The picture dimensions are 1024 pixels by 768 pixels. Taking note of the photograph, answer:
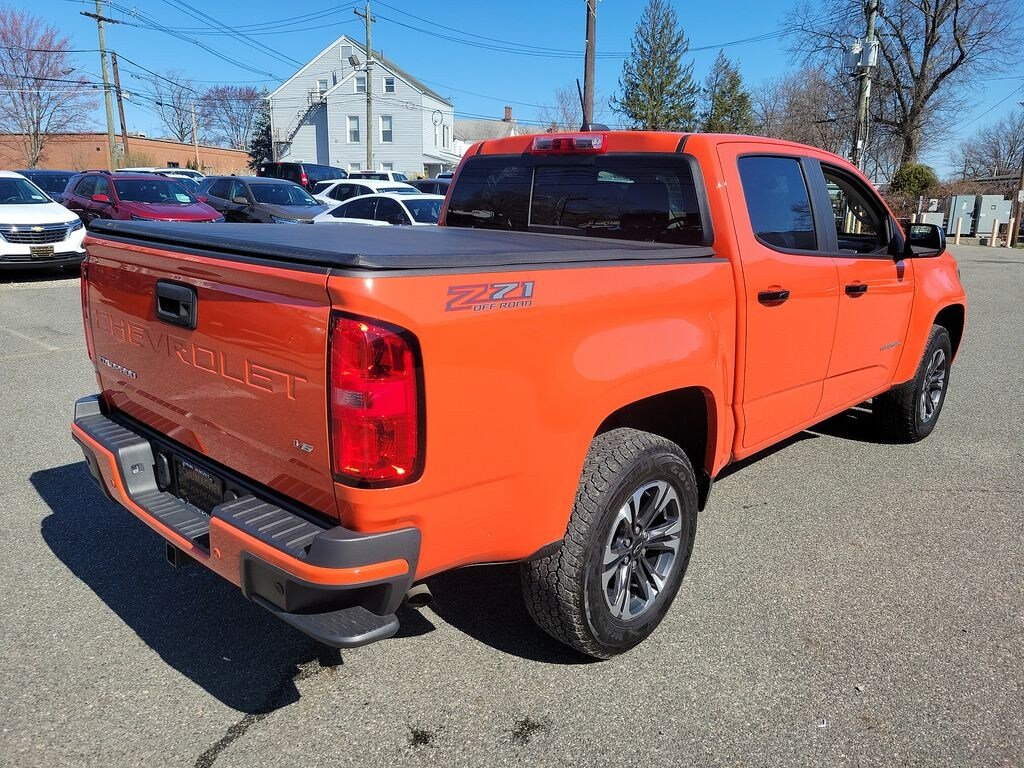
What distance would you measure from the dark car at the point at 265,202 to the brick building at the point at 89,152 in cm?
3193

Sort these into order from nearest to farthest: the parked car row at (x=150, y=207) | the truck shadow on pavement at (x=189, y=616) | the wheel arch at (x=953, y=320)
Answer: the truck shadow on pavement at (x=189, y=616), the wheel arch at (x=953, y=320), the parked car row at (x=150, y=207)

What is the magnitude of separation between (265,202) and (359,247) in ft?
48.3

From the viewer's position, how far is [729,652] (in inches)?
120

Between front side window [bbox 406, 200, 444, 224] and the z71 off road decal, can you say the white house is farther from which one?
the z71 off road decal

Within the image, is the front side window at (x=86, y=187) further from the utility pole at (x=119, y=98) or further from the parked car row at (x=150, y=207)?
the utility pole at (x=119, y=98)

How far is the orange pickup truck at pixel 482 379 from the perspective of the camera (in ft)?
7.00

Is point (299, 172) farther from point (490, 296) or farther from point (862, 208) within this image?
point (490, 296)

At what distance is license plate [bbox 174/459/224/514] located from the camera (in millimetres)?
2656

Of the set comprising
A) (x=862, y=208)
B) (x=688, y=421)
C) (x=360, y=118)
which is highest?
(x=360, y=118)

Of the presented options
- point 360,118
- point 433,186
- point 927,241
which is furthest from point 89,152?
point 927,241

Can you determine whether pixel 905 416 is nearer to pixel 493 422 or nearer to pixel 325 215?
pixel 493 422

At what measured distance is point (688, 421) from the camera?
3.36 meters

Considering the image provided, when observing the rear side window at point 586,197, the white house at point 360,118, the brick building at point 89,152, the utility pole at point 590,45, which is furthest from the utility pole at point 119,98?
the rear side window at point 586,197

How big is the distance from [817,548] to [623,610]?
1.53 metres
